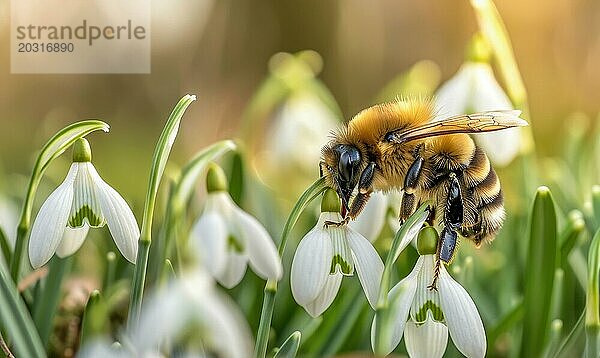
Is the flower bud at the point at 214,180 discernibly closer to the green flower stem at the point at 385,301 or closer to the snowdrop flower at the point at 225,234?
the snowdrop flower at the point at 225,234

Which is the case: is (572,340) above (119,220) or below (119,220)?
below

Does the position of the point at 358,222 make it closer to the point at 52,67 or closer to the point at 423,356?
the point at 423,356

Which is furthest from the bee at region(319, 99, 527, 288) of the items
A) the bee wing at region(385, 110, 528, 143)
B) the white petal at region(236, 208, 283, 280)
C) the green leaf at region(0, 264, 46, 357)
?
the green leaf at region(0, 264, 46, 357)

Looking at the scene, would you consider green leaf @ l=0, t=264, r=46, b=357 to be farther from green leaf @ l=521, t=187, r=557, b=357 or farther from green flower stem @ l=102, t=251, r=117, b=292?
green leaf @ l=521, t=187, r=557, b=357

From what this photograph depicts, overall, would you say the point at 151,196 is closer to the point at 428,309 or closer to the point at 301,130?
the point at 428,309

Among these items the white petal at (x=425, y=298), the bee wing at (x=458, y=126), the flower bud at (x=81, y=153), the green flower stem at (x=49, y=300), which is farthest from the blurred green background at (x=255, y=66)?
the white petal at (x=425, y=298)

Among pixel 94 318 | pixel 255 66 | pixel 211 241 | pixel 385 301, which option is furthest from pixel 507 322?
pixel 255 66

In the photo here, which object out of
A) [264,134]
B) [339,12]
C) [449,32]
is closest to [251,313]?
[264,134]
